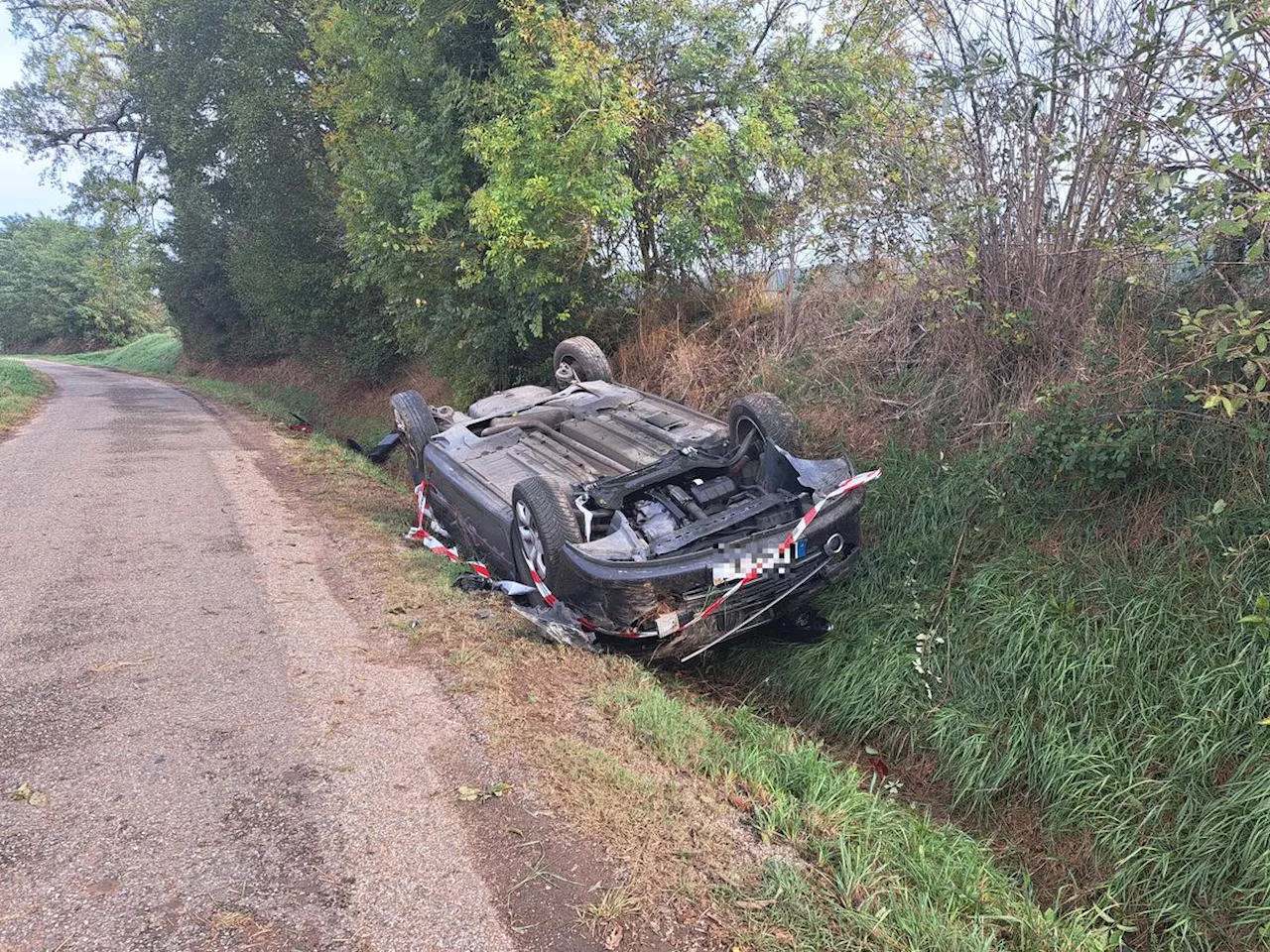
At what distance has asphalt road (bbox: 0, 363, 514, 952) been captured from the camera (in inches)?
104

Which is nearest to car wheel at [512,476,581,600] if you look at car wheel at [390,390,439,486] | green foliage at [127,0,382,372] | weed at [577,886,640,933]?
weed at [577,886,640,933]

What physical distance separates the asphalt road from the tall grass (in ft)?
9.12

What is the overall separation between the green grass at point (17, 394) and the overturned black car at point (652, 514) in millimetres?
10521

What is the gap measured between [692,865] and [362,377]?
16842 millimetres

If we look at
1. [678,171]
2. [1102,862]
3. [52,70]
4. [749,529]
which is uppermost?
[52,70]

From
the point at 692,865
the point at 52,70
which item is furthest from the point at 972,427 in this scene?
the point at 52,70

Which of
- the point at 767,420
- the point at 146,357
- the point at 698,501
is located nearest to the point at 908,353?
the point at 767,420

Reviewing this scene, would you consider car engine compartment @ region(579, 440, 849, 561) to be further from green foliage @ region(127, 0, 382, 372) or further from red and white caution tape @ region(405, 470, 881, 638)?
green foliage @ region(127, 0, 382, 372)

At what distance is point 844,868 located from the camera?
298 cm

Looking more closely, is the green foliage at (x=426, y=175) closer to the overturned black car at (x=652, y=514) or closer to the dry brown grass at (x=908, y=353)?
the dry brown grass at (x=908, y=353)

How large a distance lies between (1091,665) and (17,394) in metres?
21.1

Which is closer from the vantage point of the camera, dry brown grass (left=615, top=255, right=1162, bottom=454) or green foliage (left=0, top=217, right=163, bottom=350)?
dry brown grass (left=615, top=255, right=1162, bottom=454)

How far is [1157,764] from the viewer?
154 inches

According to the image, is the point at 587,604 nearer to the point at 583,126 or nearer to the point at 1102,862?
the point at 1102,862
